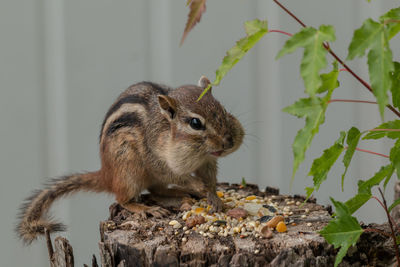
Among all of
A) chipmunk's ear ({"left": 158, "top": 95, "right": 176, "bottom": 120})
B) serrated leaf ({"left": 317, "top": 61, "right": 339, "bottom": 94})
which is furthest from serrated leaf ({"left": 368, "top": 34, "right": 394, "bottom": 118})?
chipmunk's ear ({"left": 158, "top": 95, "right": 176, "bottom": 120})

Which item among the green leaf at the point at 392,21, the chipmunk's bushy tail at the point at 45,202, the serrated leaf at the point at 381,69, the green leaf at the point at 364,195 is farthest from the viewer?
the chipmunk's bushy tail at the point at 45,202

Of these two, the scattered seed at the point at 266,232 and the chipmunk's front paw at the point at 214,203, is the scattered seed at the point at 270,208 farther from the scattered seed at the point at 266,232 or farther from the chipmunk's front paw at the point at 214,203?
the scattered seed at the point at 266,232

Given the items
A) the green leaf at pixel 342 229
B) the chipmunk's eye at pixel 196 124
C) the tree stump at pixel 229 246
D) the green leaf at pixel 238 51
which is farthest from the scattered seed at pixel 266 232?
the green leaf at pixel 238 51

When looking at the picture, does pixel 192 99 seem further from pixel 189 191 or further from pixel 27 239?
pixel 27 239

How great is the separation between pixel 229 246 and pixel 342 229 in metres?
0.51

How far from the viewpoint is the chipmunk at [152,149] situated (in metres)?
2.32

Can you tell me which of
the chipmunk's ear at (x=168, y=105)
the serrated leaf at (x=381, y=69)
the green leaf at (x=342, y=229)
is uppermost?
the serrated leaf at (x=381, y=69)

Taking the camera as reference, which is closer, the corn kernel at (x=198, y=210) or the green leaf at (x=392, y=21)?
the green leaf at (x=392, y=21)

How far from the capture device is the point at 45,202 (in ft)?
8.52

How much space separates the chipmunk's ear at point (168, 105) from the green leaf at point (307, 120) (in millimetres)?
1037

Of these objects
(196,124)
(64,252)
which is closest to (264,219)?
(196,124)

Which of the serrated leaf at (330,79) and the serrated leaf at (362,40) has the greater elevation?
the serrated leaf at (362,40)

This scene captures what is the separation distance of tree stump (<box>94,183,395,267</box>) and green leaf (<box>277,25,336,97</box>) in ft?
2.84

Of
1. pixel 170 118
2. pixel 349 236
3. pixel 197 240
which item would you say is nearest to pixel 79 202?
pixel 170 118
